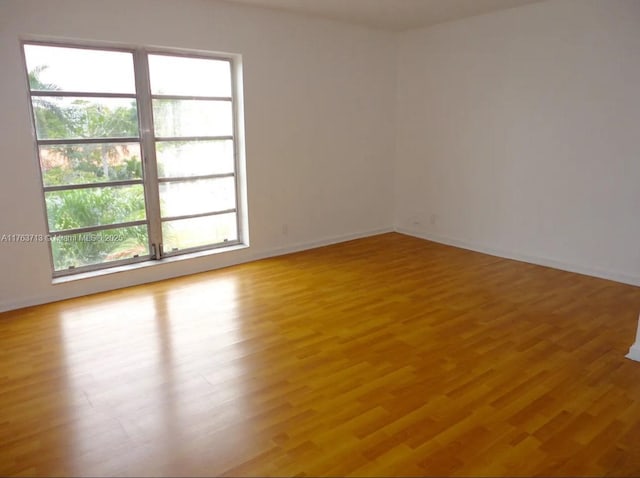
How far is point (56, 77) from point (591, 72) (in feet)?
17.0

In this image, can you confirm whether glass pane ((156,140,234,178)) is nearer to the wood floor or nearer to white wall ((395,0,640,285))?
the wood floor

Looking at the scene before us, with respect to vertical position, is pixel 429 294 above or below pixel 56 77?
below

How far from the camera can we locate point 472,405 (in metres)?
2.63

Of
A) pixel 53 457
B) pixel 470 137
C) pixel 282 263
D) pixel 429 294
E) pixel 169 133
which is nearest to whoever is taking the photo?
pixel 53 457

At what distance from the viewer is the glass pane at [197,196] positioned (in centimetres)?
502

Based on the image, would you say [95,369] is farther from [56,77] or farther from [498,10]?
[498,10]

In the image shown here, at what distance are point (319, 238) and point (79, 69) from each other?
337 cm

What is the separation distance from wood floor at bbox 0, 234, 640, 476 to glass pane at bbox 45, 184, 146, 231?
0.77 m

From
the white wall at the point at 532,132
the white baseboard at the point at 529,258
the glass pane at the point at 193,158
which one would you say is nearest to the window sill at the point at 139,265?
the glass pane at the point at 193,158

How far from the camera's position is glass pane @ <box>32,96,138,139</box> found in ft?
13.6

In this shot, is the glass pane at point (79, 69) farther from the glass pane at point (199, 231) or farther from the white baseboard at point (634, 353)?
the white baseboard at point (634, 353)

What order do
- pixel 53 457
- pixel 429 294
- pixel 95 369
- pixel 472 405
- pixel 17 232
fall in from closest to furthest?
pixel 53 457, pixel 472 405, pixel 95 369, pixel 17 232, pixel 429 294

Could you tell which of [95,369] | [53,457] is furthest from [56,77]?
[53,457]

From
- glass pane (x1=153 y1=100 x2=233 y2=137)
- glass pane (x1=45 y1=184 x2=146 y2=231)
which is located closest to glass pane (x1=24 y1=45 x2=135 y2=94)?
glass pane (x1=153 y1=100 x2=233 y2=137)
